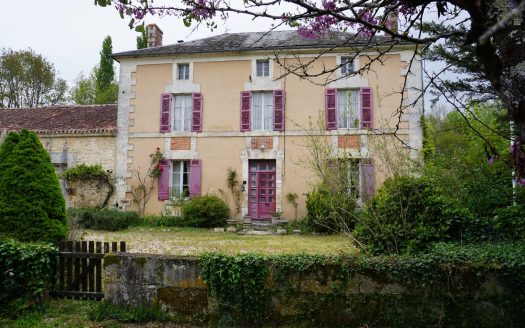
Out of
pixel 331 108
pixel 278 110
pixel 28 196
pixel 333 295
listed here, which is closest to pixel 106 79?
pixel 278 110

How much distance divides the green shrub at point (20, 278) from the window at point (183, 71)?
11591 mm

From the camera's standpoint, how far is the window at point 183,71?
1560 centimetres

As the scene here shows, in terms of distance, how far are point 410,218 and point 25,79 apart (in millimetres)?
27977

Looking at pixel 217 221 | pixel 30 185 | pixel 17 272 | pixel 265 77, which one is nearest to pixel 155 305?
pixel 17 272

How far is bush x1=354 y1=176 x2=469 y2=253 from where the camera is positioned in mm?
5359

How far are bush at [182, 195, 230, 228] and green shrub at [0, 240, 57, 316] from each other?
894 centimetres

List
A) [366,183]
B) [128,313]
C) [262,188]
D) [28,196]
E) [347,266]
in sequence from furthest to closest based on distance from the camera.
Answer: [262,188], [366,183], [28,196], [128,313], [347,266]

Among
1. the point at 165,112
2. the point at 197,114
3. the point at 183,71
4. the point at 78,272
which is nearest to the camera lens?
the point at 78,272

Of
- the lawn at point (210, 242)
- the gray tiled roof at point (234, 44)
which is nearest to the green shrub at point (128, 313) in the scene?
the lawn at point (210, 242)

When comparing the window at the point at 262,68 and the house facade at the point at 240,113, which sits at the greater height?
the window at the point at 262,68

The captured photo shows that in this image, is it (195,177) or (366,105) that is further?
(195,177)

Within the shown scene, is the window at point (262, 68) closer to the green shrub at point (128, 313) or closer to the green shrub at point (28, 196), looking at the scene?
the green shrub at point (28, 196)

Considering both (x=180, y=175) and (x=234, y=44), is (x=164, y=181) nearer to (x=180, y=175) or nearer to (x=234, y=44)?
(x=180, y=175)

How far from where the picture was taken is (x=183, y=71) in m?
15.7
